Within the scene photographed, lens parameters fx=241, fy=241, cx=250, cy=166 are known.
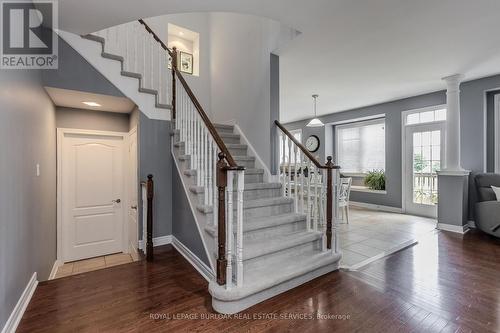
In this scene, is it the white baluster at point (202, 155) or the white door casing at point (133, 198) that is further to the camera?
the white door casing at point (133, 198)

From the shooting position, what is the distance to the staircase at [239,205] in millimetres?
A: 2041

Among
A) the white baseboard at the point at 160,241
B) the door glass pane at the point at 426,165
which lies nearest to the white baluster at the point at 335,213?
the white baseboard at the point at 160,241

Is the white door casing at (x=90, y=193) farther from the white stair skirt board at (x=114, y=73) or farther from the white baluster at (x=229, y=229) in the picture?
the white baluster at (x=229, y=229)

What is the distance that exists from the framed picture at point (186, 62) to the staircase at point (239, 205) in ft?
3.20

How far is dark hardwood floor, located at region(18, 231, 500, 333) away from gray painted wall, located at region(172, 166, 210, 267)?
9.8 inches

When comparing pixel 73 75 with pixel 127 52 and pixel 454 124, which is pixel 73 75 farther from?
pixel 454 124

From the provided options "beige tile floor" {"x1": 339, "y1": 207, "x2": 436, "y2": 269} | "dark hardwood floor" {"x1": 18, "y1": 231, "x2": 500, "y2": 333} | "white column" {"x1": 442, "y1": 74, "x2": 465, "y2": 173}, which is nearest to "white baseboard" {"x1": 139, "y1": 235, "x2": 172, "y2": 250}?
"dark hardwood floor" {"x1": 18, "y1": 231, "x2": 500, "y2": 333}

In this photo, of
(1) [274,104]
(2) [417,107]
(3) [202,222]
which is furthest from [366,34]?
(2) [417,107]

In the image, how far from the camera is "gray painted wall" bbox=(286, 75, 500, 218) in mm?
4371

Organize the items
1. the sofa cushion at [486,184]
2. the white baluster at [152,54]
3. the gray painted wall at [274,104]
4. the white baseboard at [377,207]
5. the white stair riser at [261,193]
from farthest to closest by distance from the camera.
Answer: the white baseboard at [377,207]
the sofa cushion at [486,184]
the white baluster at [152,54]
the gray painted wall at [274,104]
the white stair riser at [261,193]

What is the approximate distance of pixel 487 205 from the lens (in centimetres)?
393

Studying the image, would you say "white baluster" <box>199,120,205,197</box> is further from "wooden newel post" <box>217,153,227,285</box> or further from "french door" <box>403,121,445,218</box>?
"french door" <box>403,121,445,218</box>

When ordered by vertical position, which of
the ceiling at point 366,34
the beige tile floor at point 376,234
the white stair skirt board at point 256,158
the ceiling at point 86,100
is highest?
the ceiling at point 366,34

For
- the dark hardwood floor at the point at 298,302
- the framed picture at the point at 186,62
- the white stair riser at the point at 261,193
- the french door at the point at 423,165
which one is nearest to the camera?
the dark hardwood floor at the point at 298,302
